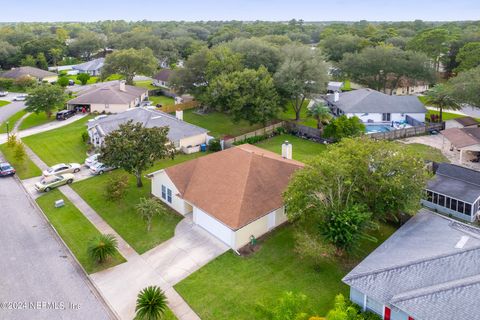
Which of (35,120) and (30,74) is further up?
(30,74)

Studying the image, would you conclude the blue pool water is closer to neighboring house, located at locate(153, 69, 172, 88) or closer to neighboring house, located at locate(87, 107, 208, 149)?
neighboring house, located at locate(87, 107, 208, 149)

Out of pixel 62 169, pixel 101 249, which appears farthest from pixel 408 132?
pixel 62 169

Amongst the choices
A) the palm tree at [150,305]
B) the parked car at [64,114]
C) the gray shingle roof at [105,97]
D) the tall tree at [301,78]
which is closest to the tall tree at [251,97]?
the tall tree at [301,78]

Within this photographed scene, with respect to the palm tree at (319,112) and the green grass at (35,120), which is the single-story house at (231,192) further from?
the green grass at (35,120)

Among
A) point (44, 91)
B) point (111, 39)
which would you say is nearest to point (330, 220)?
point (44, 91)

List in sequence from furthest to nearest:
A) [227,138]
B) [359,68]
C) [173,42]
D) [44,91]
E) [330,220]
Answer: [173,42], [359,68], [44,91], [227,138], [330,220]

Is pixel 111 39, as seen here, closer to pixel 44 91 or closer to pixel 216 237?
pixel 44 91

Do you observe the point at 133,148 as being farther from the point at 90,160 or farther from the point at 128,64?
the point at 128,64
